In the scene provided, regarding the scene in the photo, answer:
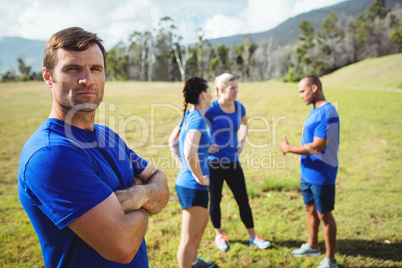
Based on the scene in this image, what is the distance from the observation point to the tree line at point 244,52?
182 ft

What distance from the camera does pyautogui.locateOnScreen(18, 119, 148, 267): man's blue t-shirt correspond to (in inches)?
43.4

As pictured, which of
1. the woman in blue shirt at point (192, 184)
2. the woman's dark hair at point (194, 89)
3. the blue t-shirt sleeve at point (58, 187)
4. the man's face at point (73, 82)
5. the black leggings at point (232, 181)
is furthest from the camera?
the black leggings at point (232, 181)

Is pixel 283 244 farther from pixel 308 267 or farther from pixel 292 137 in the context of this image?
pixel 292 137

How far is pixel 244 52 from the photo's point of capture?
6562 cm

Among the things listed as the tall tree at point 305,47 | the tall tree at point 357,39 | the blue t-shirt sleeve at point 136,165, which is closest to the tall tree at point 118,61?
the tall tree at point 305,47

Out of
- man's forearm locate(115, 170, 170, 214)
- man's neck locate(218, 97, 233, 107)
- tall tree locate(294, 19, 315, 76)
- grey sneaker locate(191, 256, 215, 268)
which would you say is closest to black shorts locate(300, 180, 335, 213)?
grey sneaker locate(191, 256, 215, 268)

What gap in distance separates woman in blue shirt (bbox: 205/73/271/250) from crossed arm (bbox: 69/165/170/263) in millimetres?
2252

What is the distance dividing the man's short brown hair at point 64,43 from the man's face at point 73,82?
0.02m

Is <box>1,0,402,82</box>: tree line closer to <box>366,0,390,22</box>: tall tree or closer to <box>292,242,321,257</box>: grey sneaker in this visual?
<box>366,0,390,22</box>: tall tree

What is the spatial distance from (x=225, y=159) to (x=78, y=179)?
8.96 feet

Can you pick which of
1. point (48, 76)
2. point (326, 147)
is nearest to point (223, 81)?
point (326, 147)

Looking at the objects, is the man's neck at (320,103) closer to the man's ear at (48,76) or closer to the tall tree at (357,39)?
the man's ear at (48,76)

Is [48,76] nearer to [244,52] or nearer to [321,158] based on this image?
[321,158]

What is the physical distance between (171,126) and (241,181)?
9.27 m
